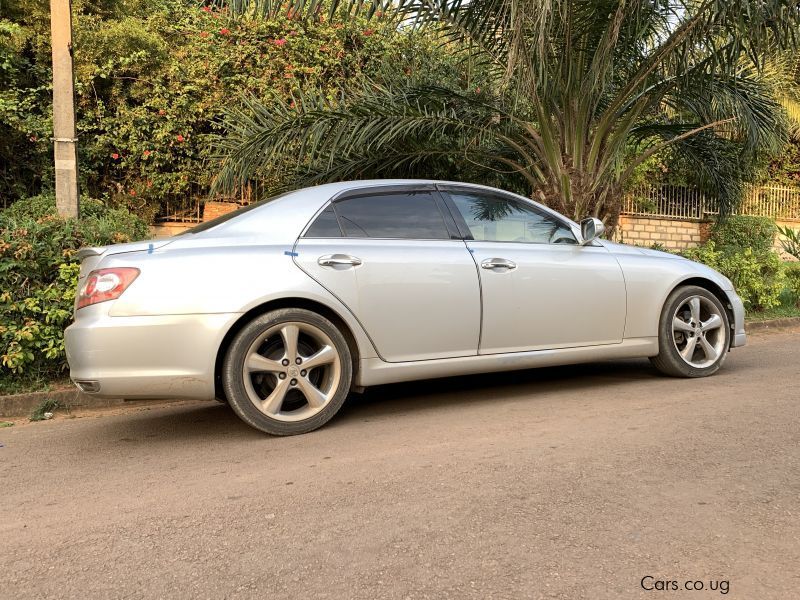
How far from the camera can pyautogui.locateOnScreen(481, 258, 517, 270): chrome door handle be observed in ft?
15.9

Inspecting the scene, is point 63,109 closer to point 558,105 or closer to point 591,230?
point 591,230

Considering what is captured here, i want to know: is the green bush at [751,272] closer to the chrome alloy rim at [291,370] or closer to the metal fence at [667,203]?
the metal fence at [667,203]

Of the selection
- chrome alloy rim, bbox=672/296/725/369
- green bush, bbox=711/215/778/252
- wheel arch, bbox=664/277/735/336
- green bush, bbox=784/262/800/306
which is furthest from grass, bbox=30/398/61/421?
green bush, bbox=711/215/778/252

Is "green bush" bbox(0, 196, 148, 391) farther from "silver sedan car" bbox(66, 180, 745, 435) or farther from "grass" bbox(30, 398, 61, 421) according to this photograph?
"silver sedan car" bbox(66, 180, 745, 435)

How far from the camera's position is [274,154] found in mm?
8117

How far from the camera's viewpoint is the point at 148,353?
13.1 feet

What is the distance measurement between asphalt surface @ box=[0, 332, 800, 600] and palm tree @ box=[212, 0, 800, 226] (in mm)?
4078

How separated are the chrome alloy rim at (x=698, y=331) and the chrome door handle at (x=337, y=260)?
264cm

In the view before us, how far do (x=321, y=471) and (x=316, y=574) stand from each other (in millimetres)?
1135

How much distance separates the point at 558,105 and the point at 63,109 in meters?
5.34

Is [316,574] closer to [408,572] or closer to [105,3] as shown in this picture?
[408,572]

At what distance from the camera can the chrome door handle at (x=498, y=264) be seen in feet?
15.9

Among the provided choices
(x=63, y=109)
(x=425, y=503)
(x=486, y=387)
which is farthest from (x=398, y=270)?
(x=63, y=109)

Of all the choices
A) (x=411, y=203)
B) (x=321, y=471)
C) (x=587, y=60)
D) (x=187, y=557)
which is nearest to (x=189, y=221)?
(x=587, y=60)
